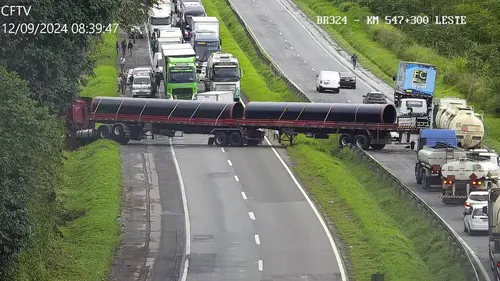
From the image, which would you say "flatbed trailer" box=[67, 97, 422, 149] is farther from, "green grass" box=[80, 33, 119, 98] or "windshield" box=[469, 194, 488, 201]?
"windshield" box=[469, 194, 488, 201]

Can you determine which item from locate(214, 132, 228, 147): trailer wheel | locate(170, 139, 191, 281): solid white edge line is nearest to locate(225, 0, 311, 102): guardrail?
locate(214, 132, 228, 147): trailer wheel

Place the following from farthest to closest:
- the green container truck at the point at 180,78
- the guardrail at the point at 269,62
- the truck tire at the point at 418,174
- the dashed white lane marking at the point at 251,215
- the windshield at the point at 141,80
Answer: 1. the guardrail at the point at 269,62
2. the windshield at the point at 141,80
3. the green container truck at the point at 180,78
4. the truck tire at the point at 418,174
5. the dashed white lane marking at the point at 251,215

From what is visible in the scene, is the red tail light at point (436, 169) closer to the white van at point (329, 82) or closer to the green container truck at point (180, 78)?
the green container truck at point (180, 78)

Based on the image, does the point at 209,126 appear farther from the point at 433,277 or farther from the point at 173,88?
the point at 433,277

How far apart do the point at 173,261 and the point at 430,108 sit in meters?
37.4

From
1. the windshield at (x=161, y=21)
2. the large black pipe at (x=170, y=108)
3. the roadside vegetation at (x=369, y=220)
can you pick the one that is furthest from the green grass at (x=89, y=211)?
the windshield at (x=161, y=21)

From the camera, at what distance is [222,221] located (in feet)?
169

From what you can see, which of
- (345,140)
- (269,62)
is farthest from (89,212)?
(269,62)

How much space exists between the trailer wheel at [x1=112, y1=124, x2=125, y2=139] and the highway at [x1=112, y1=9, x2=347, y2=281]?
86 cm

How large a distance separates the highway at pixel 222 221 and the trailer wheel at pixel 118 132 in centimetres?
86

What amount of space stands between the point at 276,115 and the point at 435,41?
4491 cm

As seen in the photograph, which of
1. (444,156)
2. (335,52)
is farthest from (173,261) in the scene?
(335,52)

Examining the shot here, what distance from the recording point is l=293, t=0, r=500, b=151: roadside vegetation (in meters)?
89.4

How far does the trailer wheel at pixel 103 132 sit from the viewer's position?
7044 centimetres
